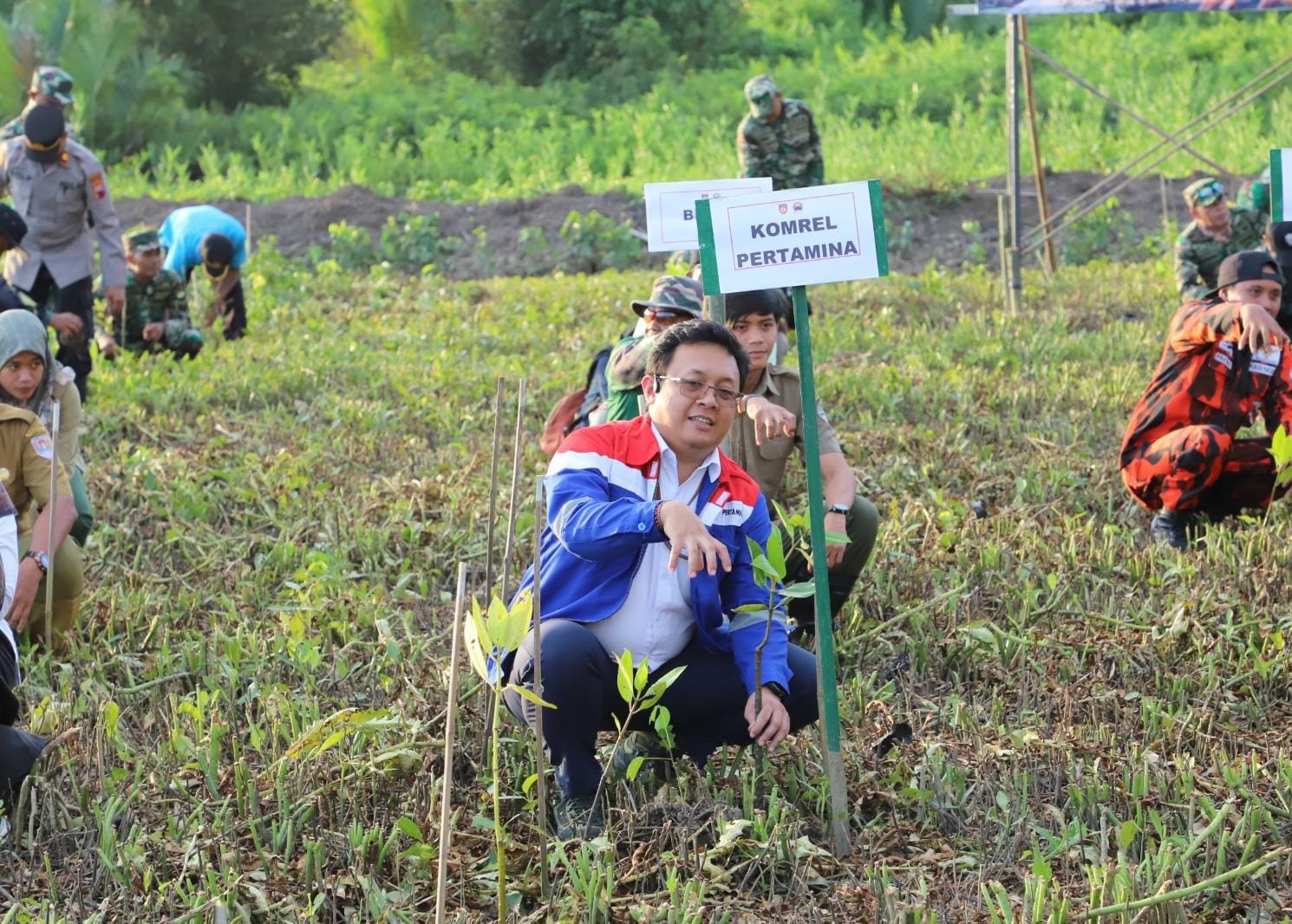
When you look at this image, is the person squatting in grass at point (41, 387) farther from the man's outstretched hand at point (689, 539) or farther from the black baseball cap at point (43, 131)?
the black baseball cap at point (43, 131)

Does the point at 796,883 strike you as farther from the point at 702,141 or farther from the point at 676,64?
the point at 676,64

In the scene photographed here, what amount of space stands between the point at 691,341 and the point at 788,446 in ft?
4.58

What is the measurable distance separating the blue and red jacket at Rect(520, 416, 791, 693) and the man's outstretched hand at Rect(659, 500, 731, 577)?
19cm

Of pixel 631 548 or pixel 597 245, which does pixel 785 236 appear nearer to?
pixel 631 548

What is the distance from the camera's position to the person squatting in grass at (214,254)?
1008 cm

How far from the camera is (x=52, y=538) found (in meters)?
4.43

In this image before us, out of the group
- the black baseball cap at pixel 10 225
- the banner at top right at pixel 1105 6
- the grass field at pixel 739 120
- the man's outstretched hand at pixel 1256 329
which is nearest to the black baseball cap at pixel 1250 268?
the man's outstretched hand at pixel 1256 329

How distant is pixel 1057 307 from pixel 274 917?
322 inches

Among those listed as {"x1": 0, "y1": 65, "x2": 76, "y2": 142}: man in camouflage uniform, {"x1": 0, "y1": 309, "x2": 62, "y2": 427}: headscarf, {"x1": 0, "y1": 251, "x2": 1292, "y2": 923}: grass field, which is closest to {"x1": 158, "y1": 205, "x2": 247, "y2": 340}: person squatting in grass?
{"x1": 0, "y1": 65, "x2": 76, "y2": 142}: man in camouflage uniform

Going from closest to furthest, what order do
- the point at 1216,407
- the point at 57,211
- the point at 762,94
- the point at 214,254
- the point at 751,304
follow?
1. the point at 751,304
2. the point at 1216,407
3. the point at 57,211
4. the point at 762,94
5. the point at 214,254

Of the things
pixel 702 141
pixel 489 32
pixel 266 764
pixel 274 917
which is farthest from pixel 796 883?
pixel 489 32

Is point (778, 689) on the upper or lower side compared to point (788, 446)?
lower

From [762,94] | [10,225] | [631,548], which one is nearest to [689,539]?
[631,548]

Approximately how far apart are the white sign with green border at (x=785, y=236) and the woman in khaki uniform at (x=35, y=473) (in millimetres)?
2253
